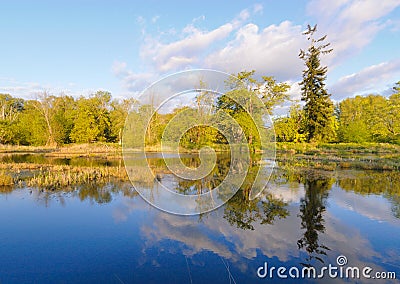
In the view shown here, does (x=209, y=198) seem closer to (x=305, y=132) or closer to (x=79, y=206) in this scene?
(x=79, y=206)

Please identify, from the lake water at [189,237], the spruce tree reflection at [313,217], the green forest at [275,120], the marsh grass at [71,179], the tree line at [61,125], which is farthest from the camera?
the tree line at [61,125]

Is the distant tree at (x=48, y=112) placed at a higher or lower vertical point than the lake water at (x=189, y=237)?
higher

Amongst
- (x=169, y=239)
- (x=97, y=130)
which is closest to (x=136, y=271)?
(x=169, y=239)

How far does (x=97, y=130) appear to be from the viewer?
45.9 m

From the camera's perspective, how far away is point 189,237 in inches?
281

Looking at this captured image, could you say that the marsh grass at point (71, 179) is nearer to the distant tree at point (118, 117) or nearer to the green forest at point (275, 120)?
the green forest at point (275, 120)

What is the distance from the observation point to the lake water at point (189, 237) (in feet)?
17.6

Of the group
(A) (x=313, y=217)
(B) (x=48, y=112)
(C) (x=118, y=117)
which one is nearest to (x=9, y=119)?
(B) (x=48, y=112)

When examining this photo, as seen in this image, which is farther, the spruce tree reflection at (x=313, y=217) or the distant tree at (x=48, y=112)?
the distant tree at (x=48, y=112)

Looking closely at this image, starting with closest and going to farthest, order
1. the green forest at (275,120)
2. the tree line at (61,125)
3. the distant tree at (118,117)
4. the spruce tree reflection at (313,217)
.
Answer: the spruce tree reflection at (313,217) < the green forest at (275,120) < the tree line at (61,125) < the distant tree at (118,117)

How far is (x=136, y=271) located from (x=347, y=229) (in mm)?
6287

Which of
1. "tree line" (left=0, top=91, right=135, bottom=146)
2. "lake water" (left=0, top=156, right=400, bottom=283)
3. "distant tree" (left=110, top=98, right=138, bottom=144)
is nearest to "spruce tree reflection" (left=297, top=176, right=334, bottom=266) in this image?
"lake water" (left=0, top=156, right=400, bottom=283)

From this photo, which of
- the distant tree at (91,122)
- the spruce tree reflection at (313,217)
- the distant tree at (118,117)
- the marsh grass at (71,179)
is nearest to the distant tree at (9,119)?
the distant tree at (91,122)

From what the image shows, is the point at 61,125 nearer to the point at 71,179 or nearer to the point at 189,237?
the point at 71,179
